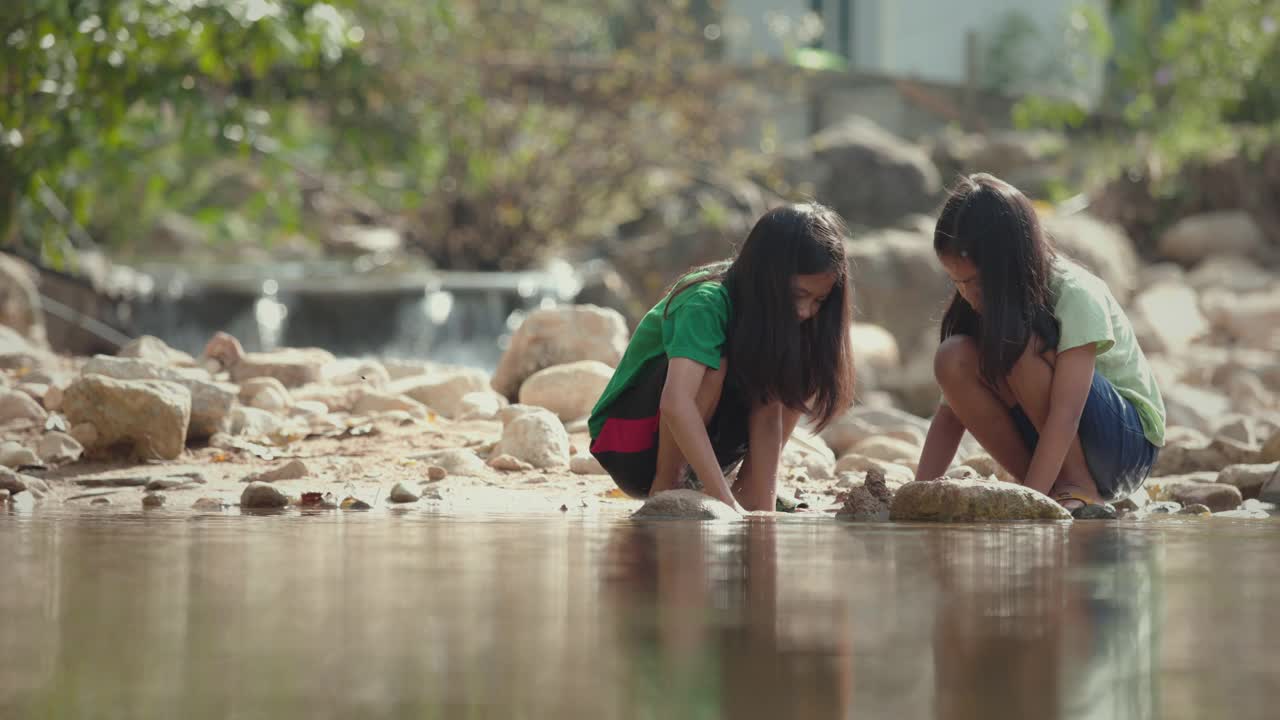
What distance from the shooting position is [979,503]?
371cm

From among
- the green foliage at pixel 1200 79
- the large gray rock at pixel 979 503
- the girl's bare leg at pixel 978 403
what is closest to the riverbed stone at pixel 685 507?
the large gray rock at pixel 979 503

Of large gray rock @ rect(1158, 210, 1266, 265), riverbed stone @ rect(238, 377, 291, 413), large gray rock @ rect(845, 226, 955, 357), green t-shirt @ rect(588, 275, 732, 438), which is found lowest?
riverbed stone @ rect(238, 377, 291, 413)

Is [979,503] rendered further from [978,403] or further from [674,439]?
[674,439]

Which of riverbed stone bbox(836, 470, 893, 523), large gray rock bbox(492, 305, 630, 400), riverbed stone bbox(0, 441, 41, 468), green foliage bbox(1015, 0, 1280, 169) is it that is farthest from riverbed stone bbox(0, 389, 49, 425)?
green foliage bbox(1015, 0, 1280, 169)

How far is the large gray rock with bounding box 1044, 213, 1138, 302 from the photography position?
12039 mm

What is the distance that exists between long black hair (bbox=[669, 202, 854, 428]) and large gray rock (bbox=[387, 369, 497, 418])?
94.8 inches

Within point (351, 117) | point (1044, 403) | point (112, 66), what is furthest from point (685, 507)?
point (351, 117)

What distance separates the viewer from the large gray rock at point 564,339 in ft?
20.8

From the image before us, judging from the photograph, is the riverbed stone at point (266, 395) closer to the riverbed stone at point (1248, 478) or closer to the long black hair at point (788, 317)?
the long black hair at point (788, 317)

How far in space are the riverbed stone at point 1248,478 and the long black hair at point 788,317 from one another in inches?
60.6

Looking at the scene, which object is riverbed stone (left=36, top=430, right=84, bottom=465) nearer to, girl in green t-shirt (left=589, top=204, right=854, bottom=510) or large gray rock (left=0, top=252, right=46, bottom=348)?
girl in green t-shirt (left=589, top=204, right=854, bottom=510)

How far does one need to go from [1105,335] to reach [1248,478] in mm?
1256

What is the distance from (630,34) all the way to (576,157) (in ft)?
22.0

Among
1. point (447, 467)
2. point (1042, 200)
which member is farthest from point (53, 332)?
point (1042, 200)
